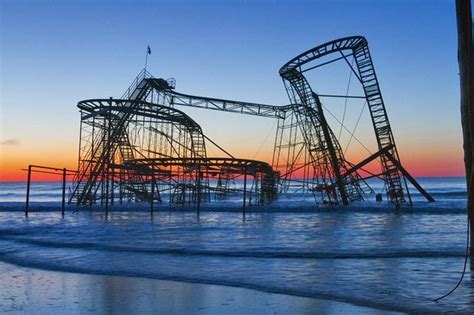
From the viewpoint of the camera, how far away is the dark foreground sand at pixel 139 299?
627 cm

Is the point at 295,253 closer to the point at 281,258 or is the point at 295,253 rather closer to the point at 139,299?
the point at 281,258

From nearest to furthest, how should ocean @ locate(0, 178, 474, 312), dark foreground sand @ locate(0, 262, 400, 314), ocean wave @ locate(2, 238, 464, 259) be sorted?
1. dark foreground sand @ locate(0, 262, 400, 314)
2. ocean @ locate(0, 178, 474, 312)
3. ocean wave @ locate(2, 238, 464, 259)

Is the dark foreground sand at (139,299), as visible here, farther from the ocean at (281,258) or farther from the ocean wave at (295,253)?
the ocean wave at (295,253)

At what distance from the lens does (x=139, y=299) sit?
22.6 feet

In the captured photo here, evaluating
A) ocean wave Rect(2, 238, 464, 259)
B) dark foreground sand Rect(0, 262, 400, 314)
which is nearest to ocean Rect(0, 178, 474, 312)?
ocean wave Rect(2, 238, 464, 259)

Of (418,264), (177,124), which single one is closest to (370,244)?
(418,264)

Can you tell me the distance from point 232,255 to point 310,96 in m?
19.8

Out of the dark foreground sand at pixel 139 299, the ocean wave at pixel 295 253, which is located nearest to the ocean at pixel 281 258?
the ocean wave at pixel 295 253

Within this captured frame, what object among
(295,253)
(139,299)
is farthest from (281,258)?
(139,299)

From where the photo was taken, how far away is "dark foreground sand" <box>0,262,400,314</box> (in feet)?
20.6

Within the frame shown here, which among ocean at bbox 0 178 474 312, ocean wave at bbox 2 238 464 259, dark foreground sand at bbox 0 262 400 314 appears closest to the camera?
dark foreground sand at bbox 0 262 400 314

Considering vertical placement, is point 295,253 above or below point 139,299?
above

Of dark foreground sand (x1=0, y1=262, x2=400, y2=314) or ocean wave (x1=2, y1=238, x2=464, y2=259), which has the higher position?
ocean wave (x1=2, y1=238, x2=464, y2=259)

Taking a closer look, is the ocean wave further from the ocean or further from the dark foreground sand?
the dark foreground sand
